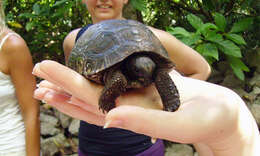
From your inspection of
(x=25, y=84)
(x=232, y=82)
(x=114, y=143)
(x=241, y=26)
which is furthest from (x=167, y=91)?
(x=232, y=82)

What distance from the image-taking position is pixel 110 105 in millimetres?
893

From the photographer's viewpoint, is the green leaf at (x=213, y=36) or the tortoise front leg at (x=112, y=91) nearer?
the tortoise front leg at (x=112, y=91)

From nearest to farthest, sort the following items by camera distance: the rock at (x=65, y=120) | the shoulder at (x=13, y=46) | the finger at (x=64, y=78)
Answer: the finger at (x=64, y=78)
the shoulder at (x=13, y=46)
the rock at (x=65, y=120)

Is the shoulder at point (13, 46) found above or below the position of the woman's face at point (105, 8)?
below

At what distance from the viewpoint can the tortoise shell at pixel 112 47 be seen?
973mm

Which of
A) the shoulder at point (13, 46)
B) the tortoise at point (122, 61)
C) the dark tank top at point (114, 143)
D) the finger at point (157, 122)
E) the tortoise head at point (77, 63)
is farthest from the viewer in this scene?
the shoulder at point (13, 46)

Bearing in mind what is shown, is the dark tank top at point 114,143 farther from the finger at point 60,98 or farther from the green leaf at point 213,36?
the green leaf at point 213,36

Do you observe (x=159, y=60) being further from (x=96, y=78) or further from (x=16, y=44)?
(x=16, y=44)

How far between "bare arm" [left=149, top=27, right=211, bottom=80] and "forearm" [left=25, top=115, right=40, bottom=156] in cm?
→ 100

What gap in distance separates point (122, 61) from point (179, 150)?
1.91 meters

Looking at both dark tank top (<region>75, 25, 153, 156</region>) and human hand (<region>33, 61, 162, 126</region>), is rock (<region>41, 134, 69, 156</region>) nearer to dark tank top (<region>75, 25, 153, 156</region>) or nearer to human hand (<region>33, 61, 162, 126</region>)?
dark tank top (<region>75, 25, 153, 156</region>)

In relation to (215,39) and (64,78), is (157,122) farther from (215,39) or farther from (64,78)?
(215,39)

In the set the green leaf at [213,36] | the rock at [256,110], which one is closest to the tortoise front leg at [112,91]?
the green leaf at [213,36]

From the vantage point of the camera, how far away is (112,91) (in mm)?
897
